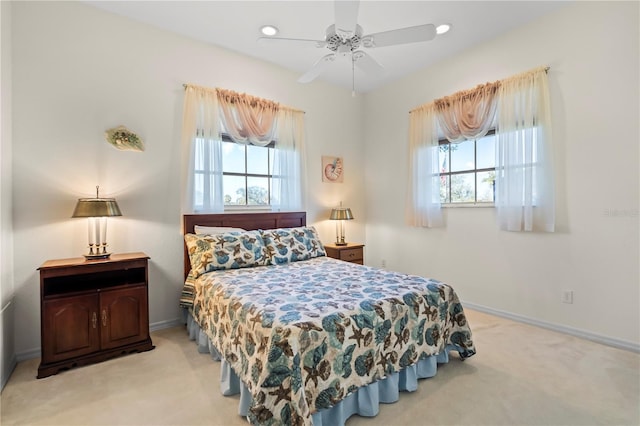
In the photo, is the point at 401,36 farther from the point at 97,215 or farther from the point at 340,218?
the point at 97,215

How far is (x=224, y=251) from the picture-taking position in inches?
115

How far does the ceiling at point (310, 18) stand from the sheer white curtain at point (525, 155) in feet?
2.01

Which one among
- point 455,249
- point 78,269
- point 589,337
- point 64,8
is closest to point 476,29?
point 455,249

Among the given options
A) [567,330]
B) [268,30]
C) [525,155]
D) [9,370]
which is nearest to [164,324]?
[9,370]

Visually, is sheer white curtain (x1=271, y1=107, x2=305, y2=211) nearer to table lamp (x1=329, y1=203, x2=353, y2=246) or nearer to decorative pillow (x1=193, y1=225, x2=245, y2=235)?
table lamp (x1=329, y1=203, x2=353, y2=246)

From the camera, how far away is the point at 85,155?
2.80 m

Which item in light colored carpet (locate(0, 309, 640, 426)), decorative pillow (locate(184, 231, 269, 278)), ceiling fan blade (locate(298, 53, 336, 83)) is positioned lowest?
light colored carpet (locate(0, 309, 640, 426))

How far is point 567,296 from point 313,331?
2734mm

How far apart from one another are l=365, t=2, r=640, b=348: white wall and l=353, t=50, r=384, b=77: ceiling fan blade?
59.2 inches

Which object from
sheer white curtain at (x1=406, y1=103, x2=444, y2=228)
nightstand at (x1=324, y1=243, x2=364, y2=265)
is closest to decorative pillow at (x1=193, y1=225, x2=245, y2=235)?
nightstand at (x1=324, y1=243, x2=364, y2=265)

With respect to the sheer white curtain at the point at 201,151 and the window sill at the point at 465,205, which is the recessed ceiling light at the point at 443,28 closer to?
the window sill at the point at 465,205

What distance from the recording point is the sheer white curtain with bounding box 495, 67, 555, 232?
2.96 metres

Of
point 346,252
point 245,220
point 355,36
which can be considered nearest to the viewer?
point 355,36

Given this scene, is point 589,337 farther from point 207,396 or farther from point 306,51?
point 306,51
